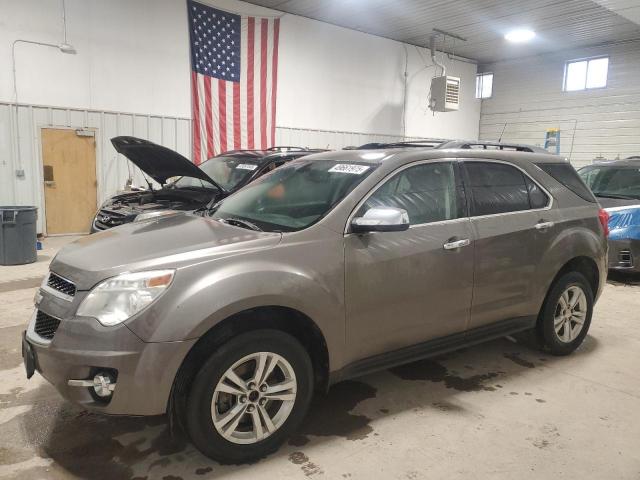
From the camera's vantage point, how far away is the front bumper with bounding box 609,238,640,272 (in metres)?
6.39

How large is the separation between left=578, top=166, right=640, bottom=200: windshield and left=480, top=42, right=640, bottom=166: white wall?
8.06 meters

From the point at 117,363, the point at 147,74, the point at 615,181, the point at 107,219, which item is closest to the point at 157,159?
→ the point at 107,219

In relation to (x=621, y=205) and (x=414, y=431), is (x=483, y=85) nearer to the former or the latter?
(x=621, y=205)

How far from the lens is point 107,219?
5.81 meters

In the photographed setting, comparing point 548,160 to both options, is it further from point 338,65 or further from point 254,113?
point 338,65

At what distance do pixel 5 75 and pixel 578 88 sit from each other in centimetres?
1541

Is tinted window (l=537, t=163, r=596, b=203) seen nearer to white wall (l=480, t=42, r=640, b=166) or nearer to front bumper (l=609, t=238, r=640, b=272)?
front bumper (l=609, t=238, r=640, b=272)

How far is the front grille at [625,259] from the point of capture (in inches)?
253

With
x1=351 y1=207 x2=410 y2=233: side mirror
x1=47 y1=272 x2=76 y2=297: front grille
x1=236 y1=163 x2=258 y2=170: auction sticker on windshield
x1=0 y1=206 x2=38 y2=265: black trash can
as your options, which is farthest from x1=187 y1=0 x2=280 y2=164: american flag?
x1=351 y1=207 x2=410 y2=233: side mirror

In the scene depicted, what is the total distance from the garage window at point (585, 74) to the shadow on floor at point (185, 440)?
14293mm

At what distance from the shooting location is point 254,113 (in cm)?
1163

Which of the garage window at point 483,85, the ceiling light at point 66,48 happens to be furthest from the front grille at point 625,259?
the garage window at point 483,85

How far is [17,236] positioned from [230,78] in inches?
232

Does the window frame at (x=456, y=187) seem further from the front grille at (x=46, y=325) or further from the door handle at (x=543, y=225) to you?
the front grille at (x=46, y=325)
